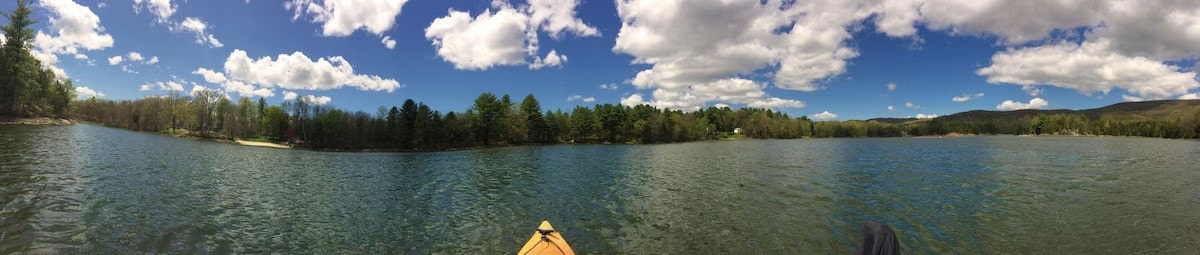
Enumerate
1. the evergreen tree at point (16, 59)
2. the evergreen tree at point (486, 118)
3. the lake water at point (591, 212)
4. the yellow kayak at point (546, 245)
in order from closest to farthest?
1. the yellow kayak at point (546, 245)
2. the lake water at point (591, 212)
3. the evergreen tree at point (16, 59)
4. the evergreen tree at point (486, 118)

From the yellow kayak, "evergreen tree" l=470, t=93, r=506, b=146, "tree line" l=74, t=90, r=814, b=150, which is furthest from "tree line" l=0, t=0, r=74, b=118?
the yellow kayak

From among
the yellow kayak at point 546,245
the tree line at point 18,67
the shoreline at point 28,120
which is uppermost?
the tree line at point 18,67

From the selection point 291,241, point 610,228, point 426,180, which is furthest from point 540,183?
point 291,241

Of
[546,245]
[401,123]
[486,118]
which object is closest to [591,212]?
[546,245]

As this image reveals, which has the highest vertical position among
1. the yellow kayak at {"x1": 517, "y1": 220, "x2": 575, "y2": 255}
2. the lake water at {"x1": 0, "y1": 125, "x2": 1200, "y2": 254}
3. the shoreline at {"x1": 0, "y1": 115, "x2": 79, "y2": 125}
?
the shoreline at {"x1": 0, "y1": 115, "x2": 79, "y2": 125}

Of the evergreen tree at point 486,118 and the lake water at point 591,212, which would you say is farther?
the evergreen tree at point 486,118

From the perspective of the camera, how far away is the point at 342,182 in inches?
1671

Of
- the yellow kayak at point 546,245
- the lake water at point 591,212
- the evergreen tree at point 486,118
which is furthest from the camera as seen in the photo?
the evergreen tree at point 486,118

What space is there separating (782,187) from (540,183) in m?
19.6

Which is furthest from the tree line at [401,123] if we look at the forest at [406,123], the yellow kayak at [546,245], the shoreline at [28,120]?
the yellow kayak at [546,245]

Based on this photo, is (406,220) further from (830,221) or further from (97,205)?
(830,221)

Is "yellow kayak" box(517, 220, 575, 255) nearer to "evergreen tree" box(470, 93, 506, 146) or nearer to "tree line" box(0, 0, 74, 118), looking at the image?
"evergreen tree" box(470, 93, 506, 146)

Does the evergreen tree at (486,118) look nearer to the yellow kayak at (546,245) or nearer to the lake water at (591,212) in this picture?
the lake water at (591,212)

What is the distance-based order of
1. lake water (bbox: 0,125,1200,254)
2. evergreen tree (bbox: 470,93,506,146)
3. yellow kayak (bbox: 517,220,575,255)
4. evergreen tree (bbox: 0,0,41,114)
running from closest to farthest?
yellow kayak (bbox: 517,220,575,255), lake water (bbox: 0,125,1200,254), evergreen tree (bbox: 0,0,41,114), evergreen tree (bbox: 470,93,506,146)
